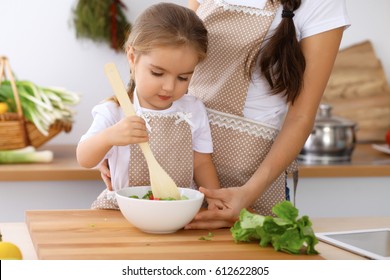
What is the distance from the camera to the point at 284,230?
3.72 feet

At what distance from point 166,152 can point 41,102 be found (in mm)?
1146

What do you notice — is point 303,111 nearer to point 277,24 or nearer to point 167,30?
point 277,24

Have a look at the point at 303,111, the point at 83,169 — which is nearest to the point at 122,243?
the point at 303,111

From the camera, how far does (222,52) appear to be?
1.53 metres

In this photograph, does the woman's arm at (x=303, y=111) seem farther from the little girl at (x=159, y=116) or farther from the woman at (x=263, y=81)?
the little girl at (x=159, y=116)

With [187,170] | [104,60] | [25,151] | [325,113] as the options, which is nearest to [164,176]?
[187,170]

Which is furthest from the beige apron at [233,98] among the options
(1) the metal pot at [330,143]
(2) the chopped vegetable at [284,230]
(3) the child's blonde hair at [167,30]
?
(1) the metal pot at [330,143]

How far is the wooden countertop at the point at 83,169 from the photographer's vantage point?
230 cm

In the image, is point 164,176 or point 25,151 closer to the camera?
point 164,176

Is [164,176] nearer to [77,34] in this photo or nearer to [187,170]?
[187,170]

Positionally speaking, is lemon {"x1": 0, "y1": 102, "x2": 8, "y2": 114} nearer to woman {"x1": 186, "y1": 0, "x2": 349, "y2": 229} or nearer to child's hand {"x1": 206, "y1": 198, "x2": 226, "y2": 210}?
woman {"x1": 186, "y1": 0, "x2": 349, "y2": 229}

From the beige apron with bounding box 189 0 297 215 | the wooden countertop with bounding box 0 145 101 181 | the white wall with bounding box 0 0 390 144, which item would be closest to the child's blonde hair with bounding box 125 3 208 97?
the beige apron with bounding box 189 0 297 215

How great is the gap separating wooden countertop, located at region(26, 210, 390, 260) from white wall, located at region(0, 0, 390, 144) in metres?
1.51

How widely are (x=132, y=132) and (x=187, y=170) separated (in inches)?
9.7
